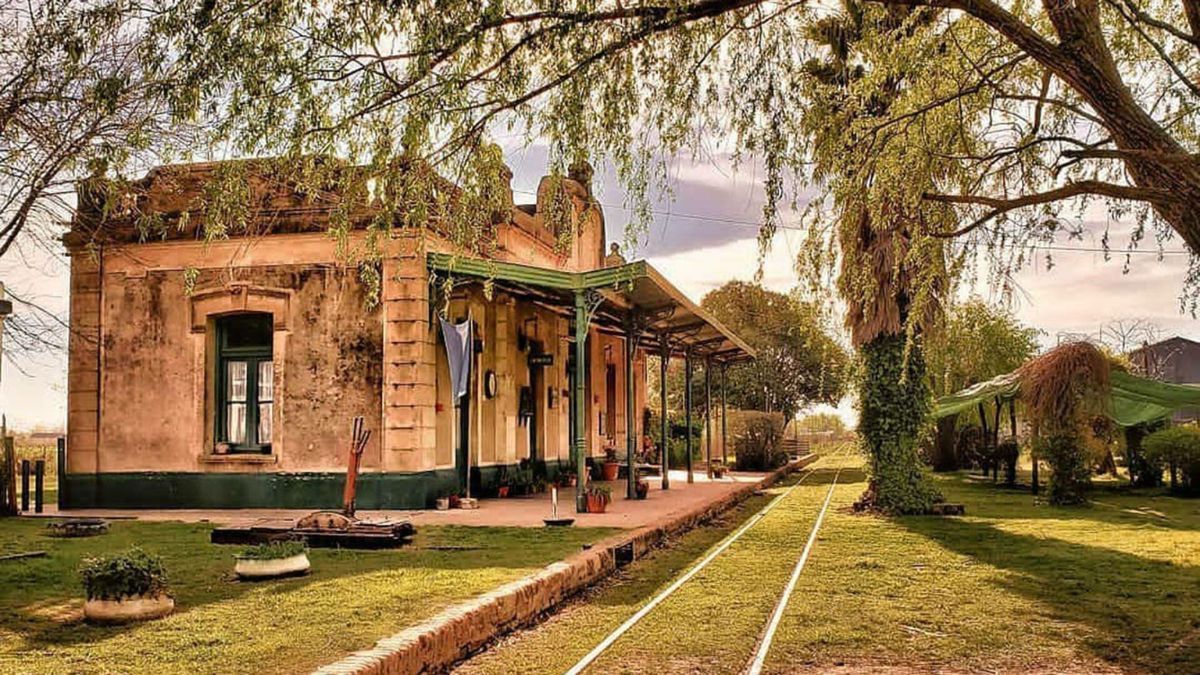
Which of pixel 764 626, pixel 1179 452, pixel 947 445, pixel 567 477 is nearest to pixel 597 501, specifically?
pixel 567 477

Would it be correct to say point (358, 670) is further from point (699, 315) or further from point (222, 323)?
point (699, 315)

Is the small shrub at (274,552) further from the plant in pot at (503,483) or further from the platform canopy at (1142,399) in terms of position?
the platform canopy at (1142,399)

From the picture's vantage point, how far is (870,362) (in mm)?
16719

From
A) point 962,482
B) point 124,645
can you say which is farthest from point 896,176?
point 962,482

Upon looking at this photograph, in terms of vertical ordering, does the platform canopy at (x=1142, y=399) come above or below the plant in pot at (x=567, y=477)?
above

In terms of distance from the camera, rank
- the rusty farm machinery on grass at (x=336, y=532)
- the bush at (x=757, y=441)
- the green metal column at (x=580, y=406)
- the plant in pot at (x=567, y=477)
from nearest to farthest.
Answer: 1. the rusty farm machinery on grass at (x=336, y=532)
2. the green metal column at (x=580, y=406)
3. the plant in pot at (x=567, y=477)
4. the bush at (x=757, y=441)

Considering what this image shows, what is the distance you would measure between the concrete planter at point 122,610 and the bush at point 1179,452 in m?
18.9

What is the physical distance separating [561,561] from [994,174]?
4607 millimetres

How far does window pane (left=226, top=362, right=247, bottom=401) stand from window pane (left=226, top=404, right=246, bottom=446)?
13 centimetres

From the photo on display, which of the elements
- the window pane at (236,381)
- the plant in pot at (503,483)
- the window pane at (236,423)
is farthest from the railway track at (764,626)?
the window pane at (236,381)

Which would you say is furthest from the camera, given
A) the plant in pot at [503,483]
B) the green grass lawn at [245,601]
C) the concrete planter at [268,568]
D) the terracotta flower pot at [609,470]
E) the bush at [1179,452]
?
the terracotta flower pot at [609,470]

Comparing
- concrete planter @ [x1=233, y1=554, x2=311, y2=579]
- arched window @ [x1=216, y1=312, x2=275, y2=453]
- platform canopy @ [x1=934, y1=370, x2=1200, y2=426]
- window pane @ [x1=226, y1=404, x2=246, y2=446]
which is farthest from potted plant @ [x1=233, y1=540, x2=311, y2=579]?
platform canopy @ [x1=934, y1=370, x2=1200, y2=426]

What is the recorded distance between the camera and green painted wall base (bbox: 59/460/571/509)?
15164mm

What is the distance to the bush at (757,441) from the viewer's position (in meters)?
30.0
